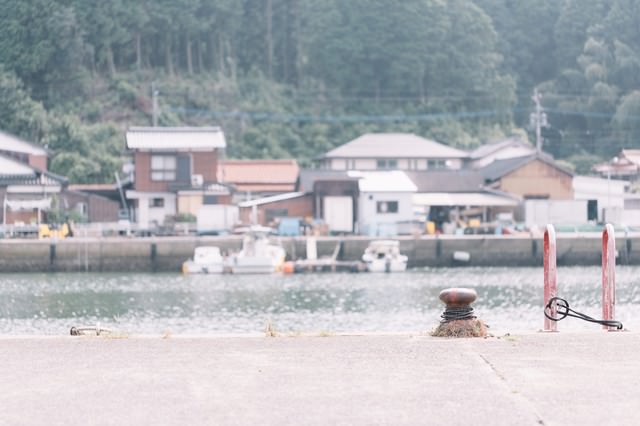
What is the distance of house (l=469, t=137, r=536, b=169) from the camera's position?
57.4 meters

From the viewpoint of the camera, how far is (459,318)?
9.25m

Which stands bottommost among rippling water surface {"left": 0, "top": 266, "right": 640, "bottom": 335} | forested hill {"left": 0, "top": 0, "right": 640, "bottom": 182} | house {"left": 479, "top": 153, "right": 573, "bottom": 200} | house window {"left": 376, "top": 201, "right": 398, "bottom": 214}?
rippling water surface {"left": 0, "top": 266, "right": 640, "bottom": 335}

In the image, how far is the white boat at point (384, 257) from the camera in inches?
1507

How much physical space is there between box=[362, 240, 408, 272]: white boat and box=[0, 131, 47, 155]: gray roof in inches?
664

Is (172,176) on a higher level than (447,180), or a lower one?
higher

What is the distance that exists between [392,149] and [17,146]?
60.1ft

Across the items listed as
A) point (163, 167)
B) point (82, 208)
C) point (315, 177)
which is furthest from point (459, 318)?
point (82, 208)

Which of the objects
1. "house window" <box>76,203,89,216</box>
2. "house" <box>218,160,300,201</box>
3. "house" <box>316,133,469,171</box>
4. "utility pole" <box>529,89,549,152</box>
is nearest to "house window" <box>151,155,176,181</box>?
"house window" <box>76,203,89,216</box>

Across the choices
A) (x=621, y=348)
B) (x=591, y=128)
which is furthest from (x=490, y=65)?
(x=621, y=348)

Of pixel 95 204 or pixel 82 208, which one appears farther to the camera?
pixel 95 204

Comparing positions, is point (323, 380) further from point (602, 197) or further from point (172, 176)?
point (602, 197)

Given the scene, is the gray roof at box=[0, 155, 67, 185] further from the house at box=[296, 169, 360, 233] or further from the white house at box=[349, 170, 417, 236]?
the white house at box=[349, 170, 417, 236]

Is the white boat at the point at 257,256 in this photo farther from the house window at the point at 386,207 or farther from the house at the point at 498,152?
the house at the point at 498,152

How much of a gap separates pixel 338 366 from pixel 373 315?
17.9 metres
